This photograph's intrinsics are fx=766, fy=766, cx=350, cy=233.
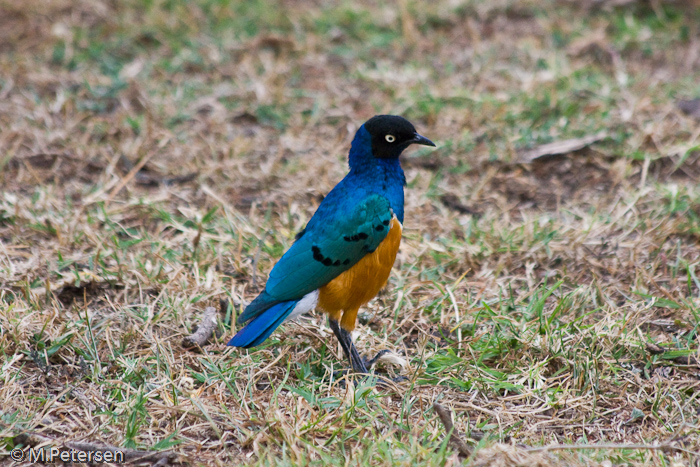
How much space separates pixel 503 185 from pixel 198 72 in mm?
3000

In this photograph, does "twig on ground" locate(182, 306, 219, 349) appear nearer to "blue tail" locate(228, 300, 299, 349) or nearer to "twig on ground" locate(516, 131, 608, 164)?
"blue tail" locate(228, 300, 299, 349)

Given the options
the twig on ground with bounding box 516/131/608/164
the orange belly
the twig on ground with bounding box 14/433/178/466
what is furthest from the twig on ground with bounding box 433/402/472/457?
the twig on ground with bounding box 516/131/608/164

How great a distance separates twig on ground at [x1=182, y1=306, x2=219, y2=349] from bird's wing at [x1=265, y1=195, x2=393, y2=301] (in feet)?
1.45

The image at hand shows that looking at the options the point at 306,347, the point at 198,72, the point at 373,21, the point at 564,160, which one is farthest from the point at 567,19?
the point at 306,347

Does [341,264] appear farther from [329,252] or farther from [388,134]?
[388,134]

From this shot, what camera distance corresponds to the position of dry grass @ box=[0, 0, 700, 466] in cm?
319

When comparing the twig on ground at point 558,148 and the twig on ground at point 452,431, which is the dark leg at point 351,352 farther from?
the twig on ground at point 558,148

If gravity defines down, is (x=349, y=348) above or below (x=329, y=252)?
below

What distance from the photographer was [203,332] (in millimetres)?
3711

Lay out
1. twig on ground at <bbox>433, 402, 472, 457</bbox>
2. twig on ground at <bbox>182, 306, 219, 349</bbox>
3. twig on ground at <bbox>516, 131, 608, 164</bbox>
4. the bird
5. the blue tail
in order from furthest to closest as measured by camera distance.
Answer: twig on ground at <bbox>516, 131, 608, 164</bbox>, twig on ground at <bbox>182, 306, 219, 349</bbox>, the bird, the blue tail, twig on ground at <bbox>433, 402, 472, 457</bbox>

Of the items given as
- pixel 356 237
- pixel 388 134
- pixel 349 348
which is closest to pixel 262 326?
pixel 349 348

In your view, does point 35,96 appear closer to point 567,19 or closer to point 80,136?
point 80,136

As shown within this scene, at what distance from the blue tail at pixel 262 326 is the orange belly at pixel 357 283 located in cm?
17

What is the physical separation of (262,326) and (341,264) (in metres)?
0.46
